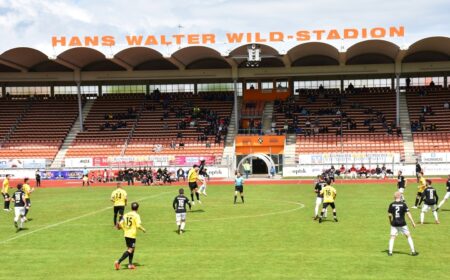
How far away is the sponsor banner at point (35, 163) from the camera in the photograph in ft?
218

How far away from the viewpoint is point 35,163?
6662cm

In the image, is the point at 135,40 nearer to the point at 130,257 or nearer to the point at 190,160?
the point at 190,160

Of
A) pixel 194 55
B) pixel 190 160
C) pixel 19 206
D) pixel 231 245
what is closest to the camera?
pixel 231 245

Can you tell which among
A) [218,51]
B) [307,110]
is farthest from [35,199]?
[307,110]

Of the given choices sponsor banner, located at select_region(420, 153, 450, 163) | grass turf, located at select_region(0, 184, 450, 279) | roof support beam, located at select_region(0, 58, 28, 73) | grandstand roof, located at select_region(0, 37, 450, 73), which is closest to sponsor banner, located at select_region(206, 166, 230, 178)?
grandstand roof, located at select_region(0, 37, 450, 73)

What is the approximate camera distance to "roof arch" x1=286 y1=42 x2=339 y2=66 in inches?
2504

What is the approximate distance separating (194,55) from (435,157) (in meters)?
27.8

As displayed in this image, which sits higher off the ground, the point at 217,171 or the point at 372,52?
the point at 372,52

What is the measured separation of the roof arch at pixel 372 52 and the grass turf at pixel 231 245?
31.7m

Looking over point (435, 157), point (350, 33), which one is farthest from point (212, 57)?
point (435, 157)

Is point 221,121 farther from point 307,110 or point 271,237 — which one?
point 271,237

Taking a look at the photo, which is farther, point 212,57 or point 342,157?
point 212,57

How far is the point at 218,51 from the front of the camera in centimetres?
6391

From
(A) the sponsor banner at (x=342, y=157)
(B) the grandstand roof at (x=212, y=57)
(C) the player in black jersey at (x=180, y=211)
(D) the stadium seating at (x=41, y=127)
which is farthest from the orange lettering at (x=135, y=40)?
(C) the player in black jersey at (x=180, y=211)
